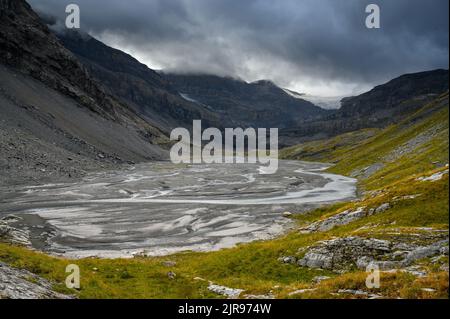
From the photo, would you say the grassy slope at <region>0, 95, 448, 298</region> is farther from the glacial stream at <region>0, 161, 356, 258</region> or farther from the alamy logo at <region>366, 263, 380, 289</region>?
the glacial stream at <region>0, 161, 356, 258</region>

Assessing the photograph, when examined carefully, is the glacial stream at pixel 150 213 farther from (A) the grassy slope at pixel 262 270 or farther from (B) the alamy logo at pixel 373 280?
(B) the alamy logo at pixel 373 280

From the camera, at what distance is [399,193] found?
40.2m

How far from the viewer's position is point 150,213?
7050 cm

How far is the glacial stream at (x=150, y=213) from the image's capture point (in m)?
50.2

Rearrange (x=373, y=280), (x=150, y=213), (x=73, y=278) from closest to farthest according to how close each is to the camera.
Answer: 1. (x=373, y=280)
2. (x=73, y=278)
3. (x=150, y=213)

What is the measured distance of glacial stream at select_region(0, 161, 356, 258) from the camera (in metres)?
50.2

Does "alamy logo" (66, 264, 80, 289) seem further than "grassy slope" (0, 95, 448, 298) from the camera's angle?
Yes

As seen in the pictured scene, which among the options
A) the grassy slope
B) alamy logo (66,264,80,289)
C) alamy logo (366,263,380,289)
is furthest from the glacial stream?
alamy logo (366,263,380,289)

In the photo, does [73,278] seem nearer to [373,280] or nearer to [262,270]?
[262,270]

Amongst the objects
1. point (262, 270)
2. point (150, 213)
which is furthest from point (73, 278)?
point (150, 213)

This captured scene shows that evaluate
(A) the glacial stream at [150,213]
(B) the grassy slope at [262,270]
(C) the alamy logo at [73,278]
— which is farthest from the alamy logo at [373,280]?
(A) the glacial stream at [150,213]
